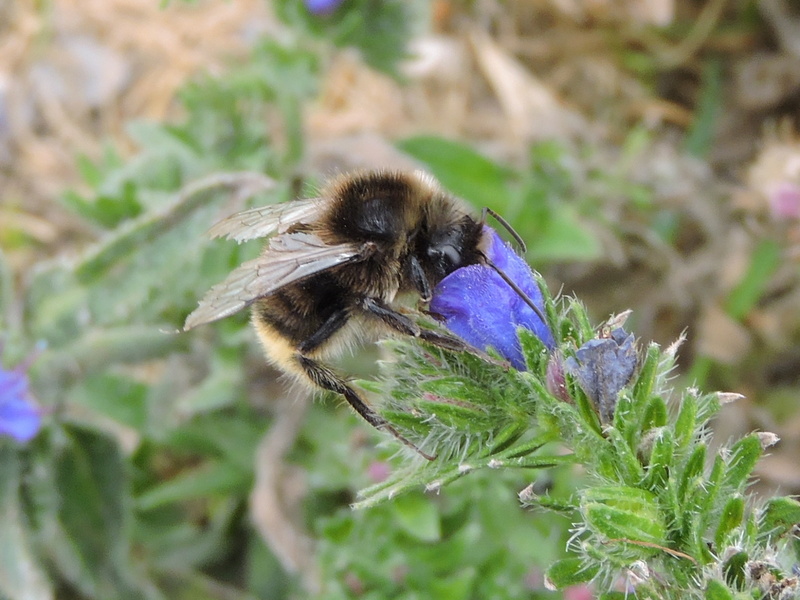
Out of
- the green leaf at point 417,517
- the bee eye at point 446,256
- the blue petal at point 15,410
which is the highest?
the bee eye at point 446,256

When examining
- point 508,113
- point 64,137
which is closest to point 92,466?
point 64,137

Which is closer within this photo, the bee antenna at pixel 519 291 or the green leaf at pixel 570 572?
the green leaf at pixel 570 572

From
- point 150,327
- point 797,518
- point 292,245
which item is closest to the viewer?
point 797,518

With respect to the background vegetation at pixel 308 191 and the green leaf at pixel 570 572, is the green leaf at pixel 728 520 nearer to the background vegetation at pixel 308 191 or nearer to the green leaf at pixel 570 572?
the background vegetation at pixel 308 191

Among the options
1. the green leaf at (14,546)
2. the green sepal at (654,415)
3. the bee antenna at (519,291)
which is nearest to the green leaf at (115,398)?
the green leaf at (14,546)

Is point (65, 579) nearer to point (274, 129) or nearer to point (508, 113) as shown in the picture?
point (274, 129)

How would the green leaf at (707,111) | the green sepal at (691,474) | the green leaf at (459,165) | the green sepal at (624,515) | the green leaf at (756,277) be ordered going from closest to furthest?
the green sepal at (624,515) → the green sepal at (691,474) → the green leaf at (756,277) → the green leaf at (459,165) → the green leaf at (707,111)

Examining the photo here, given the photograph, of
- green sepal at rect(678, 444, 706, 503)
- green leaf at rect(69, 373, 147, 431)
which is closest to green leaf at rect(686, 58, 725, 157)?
green leaf at rect(69, 373, 147, 431)
